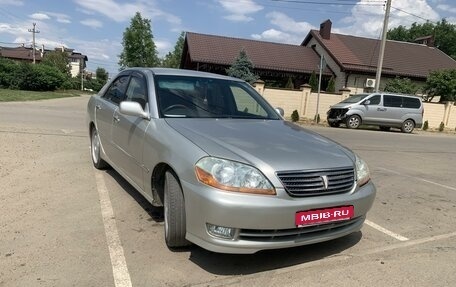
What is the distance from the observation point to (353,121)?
20391 mm

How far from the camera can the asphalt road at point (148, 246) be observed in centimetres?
335

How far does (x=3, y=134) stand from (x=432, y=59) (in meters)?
37.4

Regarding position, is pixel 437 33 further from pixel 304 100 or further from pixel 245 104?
pixel 245 104

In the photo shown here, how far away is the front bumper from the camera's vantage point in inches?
124

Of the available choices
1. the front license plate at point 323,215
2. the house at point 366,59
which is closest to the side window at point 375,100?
the house at point 366,59

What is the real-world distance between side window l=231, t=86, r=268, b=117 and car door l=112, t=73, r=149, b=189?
1081mm

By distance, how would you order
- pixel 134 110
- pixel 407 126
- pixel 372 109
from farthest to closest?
pixel 407 126 < pixel 372 109 < pixel 134 110

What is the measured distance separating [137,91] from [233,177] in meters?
2.23

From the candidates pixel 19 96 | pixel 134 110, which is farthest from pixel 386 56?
pixel 134 110

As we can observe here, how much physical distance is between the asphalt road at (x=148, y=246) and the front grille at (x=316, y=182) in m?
0.67

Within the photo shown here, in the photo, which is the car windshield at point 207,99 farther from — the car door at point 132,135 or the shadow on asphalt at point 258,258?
the shadow on asphalt at point 258,258

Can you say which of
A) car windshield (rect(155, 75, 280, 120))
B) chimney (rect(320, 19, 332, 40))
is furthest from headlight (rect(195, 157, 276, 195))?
chimney (rect(320, 19, 332, 40))

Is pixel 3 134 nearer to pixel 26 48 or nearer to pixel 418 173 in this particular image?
pixel 418 173

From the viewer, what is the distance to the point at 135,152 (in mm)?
4484
